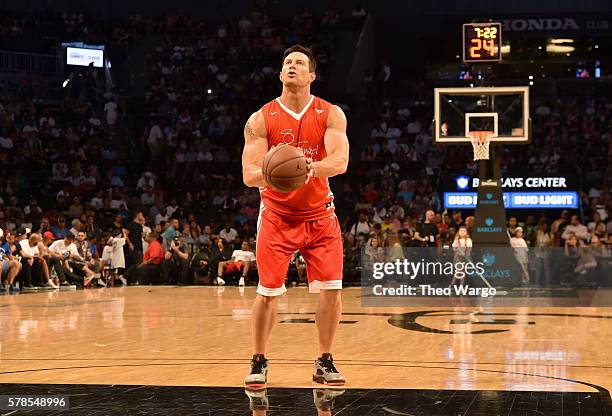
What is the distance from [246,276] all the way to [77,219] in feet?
12.7

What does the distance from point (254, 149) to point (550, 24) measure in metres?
23.8

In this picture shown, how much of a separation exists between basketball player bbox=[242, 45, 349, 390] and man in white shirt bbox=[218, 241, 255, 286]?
43.6ft

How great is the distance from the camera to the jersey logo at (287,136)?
21.5ft

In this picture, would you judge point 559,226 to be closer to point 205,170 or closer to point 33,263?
point 205,170

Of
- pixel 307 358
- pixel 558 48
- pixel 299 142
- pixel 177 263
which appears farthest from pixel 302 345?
pixel 558 48

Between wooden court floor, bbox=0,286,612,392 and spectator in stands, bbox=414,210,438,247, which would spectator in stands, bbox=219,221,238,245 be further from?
wooden court floor, bbox=0,286,612,392

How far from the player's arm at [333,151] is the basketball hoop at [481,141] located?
1052 centimetres

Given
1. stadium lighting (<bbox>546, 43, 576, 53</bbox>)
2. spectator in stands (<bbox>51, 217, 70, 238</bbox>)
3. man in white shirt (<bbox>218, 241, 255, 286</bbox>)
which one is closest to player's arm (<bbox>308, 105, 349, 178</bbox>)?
man in white shirt (<bbox>218, 241, 255, 286</bbox>)

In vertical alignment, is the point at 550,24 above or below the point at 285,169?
above

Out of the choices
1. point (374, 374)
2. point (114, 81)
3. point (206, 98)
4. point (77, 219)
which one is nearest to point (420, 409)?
point (374, 374)

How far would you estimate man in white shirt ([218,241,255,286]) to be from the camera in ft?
65.6

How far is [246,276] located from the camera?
20.1 meters

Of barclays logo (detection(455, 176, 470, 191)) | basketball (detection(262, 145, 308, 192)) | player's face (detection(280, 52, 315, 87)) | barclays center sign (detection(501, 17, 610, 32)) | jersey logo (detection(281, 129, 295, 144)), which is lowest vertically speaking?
basketball (detection(262, 145, 308, 192))

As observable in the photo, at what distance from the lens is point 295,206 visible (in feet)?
21.5
